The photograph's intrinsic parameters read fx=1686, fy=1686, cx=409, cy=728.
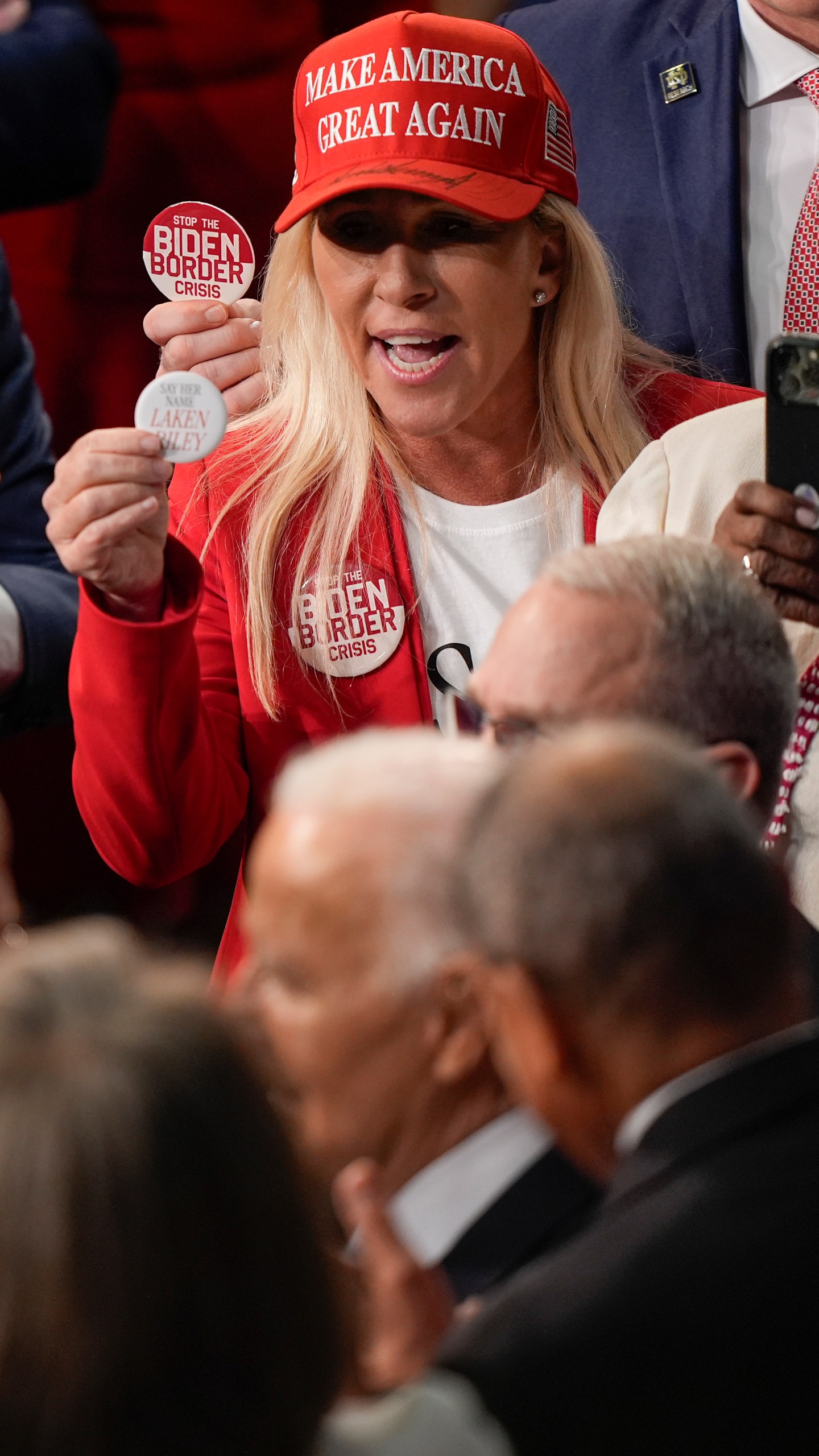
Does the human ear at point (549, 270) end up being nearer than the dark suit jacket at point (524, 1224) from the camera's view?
No

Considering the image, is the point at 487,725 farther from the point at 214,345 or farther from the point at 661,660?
the point at 214,345

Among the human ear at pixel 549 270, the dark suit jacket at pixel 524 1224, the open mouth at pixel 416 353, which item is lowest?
the dark suit jacket at pixel 524 1224

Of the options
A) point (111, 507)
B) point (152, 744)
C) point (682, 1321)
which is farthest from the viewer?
point (152, 744)

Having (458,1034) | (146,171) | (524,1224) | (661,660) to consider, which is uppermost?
(146,171)

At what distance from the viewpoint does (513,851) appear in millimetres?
1123

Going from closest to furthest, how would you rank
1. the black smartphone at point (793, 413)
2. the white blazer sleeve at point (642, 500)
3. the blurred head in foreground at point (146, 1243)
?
the blurred head in foreground at point (146, 1243) < the black smartphone at point (793, 413) < the white blazer sleeve at point (642, 500)

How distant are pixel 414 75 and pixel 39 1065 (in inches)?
71.1

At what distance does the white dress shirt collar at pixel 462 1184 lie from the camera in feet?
4.20

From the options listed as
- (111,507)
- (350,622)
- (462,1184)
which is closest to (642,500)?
(350,622)

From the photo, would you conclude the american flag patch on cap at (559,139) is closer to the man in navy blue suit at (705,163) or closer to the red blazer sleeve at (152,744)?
the man in navy blue suit at (705,163)

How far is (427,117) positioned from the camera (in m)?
2.32

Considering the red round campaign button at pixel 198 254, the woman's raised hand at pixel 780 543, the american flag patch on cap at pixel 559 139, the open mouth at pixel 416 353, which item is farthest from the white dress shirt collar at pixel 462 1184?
the red round campaign button at pixel 198 254

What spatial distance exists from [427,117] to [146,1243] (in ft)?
6.05

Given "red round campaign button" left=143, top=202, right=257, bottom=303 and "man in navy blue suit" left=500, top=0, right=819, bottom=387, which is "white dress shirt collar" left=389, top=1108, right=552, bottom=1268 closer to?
"red round campaign button" left=143, top=202, right=257, bottom=303
